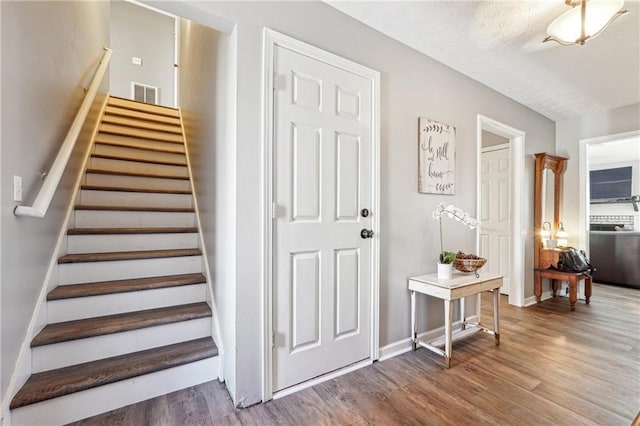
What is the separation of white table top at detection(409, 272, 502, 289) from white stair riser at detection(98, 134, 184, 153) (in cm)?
311

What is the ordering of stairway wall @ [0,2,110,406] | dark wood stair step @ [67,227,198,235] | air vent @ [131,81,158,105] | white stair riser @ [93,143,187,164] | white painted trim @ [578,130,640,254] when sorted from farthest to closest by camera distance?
air vent @ [131,81,158,105] → white painted trim @ [578,130,640,254] → white stair riser @ [93,143,187,164] → dark wood stair step @ [67,227,198,235] → stairway wall @ [0,2,110,406]

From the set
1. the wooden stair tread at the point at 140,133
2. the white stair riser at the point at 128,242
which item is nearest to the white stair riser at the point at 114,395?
the white stair riser at the point at 128,242

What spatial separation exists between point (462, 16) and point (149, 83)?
6232mm

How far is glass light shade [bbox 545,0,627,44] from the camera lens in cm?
168

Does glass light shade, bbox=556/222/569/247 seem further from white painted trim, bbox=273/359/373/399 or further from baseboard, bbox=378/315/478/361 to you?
white painted trim, bbox=273/359/373/399

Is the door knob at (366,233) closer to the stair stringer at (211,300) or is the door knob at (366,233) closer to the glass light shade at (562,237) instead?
the stair stringer at (211,300)

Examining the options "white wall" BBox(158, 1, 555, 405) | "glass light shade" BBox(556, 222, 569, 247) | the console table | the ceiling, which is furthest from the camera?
"glass light shade" BBox(556, 222, 569, 247)

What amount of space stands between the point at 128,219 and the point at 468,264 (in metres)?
2.98

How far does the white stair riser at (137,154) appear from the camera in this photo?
9.94 ft

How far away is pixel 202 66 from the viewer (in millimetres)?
2453

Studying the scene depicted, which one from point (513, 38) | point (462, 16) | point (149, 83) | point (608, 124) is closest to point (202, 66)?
point (462, 16)

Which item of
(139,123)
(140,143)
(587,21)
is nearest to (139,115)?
(139,123)

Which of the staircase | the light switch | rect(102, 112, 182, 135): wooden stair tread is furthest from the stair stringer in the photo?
rect(102, 112, 182, 135): wooden stair tread

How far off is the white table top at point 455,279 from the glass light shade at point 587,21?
5.80 ft
